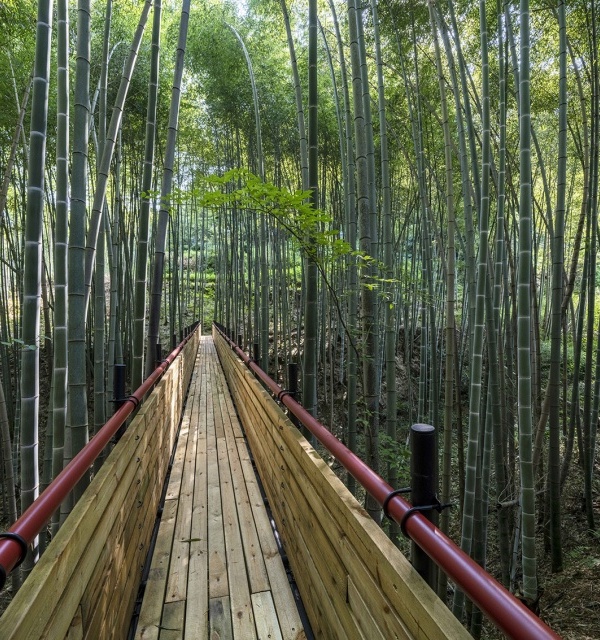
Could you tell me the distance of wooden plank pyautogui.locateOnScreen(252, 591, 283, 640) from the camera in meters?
1.29

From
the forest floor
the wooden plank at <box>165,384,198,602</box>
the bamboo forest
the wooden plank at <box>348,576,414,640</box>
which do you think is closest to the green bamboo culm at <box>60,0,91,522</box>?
the bamboo forest

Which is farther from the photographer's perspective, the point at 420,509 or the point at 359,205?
the point at 359,205

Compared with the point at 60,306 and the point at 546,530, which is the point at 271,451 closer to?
the point at 60,306

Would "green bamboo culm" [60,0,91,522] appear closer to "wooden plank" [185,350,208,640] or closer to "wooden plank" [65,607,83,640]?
"wooden plank" [185,350,208,640]

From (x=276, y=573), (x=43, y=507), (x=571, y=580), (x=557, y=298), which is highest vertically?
(x=557, y=298)

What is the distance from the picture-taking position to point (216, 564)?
1.65 m

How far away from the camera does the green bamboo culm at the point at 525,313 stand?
1.65 m

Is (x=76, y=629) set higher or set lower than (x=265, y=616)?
higher

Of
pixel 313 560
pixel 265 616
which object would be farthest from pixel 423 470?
pixel 265 616

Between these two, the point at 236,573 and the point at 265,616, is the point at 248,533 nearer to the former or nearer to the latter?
the point at 236,573

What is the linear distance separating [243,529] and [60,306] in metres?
1.27

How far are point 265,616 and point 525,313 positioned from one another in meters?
1.53

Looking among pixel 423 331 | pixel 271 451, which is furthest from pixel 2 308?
pixel 423 331

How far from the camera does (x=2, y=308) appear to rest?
416 cm
